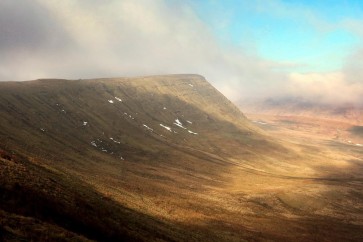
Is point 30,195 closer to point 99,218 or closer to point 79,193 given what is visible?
point 99,218

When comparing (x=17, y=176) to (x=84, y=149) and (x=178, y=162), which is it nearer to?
(x=84, y=149)

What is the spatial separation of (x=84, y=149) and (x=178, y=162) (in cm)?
4921

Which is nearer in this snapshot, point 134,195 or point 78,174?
point 134,195

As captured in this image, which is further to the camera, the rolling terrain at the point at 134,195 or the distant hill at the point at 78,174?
the rolling terrain at the point at 134,195

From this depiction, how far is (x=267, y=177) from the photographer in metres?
169

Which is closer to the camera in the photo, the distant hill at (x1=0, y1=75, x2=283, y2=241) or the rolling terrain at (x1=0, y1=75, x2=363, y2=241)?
the distant hill at (x1=0, y1=75, x2=283, y2=241)

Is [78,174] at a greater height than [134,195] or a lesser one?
greater

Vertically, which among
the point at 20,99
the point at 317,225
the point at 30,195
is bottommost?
the point at 317,225

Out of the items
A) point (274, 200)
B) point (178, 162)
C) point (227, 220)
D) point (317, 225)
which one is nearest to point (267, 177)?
point (178, 162)

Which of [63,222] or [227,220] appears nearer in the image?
[63,222]

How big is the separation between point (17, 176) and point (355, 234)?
80052 mm

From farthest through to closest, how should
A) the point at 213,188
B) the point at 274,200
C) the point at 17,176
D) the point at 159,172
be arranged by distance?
the point at 159,172
the point at 213,188
the point at 274,200
the point at 17,176

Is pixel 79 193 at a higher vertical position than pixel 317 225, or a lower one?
higher

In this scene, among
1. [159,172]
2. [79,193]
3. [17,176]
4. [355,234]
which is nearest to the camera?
[17,176]
